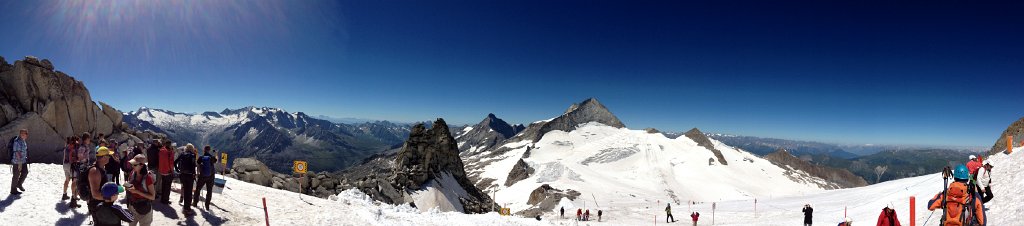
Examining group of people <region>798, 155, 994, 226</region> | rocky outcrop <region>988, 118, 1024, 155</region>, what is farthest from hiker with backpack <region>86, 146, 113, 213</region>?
rocky outcrop <region>988, 118, 1024, 155</region>

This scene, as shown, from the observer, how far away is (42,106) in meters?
22.0

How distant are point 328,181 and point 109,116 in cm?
1355

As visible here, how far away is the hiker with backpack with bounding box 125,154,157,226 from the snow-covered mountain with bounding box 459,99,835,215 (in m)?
62.4

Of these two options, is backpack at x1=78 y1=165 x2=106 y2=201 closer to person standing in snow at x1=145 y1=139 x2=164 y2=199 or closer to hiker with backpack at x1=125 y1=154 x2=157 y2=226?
hiker with backpack at x1=125 y1=154 x2=157 y2=226

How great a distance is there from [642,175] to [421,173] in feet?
313

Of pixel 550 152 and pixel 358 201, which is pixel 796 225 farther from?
pixel 550 152

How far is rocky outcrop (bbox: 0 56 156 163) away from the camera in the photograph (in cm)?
2039

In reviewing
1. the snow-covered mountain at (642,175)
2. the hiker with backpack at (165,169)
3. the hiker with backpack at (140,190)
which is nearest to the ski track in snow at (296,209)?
the hiker with backpack at (165,169)

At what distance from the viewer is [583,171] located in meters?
120

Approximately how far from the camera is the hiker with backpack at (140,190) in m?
9.20

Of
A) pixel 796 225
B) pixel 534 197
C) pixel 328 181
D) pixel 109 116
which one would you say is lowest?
pixel 534 197

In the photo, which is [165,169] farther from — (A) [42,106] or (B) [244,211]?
(A) [42,106]

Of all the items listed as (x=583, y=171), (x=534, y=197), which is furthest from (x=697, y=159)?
(x=534, y=197)

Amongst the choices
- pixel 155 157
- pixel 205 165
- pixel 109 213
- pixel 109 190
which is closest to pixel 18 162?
pixel 155 157
